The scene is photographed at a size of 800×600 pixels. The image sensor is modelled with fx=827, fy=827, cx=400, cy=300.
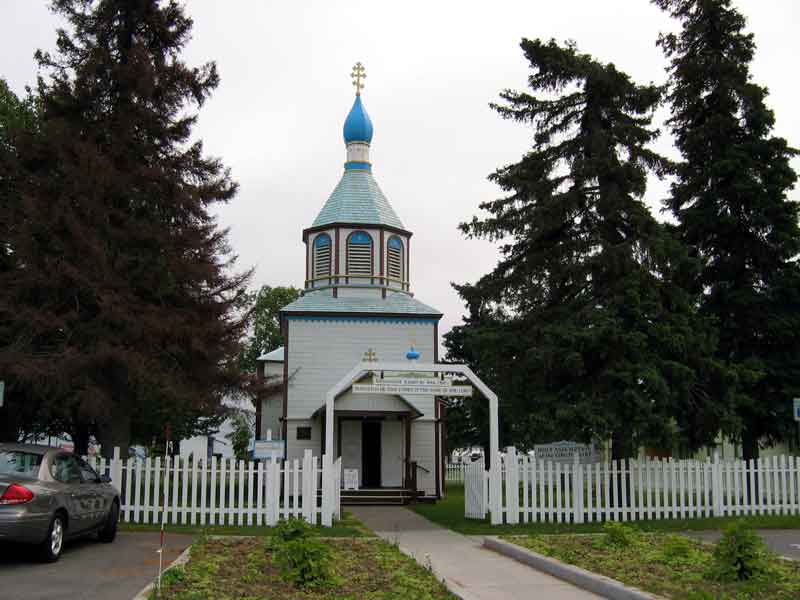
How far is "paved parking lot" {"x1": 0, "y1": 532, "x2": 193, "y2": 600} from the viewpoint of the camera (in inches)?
352

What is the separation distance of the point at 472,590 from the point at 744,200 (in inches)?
678

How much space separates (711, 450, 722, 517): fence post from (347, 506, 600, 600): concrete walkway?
20.8ft

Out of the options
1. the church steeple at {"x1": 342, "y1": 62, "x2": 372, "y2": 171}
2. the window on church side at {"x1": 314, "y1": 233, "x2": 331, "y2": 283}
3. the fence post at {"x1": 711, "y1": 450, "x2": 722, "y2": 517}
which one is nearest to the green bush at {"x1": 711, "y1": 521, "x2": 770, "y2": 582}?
the fence post at {"x1": 711, "y1": 450, "x2": 722, "y2": 517}

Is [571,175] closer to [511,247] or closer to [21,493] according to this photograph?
[511,247]

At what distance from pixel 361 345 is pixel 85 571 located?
18606 millimetres

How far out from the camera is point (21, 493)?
410 inches

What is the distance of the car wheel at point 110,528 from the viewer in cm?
1349

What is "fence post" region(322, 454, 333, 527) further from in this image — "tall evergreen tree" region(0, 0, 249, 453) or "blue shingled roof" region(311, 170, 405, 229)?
"blue shingled roof" region(311, 170, 405, 229)

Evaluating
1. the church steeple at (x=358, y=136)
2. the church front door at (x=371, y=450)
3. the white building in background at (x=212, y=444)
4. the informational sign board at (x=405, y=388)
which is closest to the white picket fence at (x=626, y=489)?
the informational sign board at (x=405, y=388)

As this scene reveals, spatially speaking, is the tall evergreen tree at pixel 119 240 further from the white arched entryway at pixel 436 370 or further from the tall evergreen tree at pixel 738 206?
the tall evergreen tree at pixel 738 206

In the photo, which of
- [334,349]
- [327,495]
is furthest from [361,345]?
[327,495]

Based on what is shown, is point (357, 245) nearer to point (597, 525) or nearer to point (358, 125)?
point (358, 125)

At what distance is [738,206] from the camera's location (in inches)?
919

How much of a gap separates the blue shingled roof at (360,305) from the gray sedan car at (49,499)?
51.1 feet
